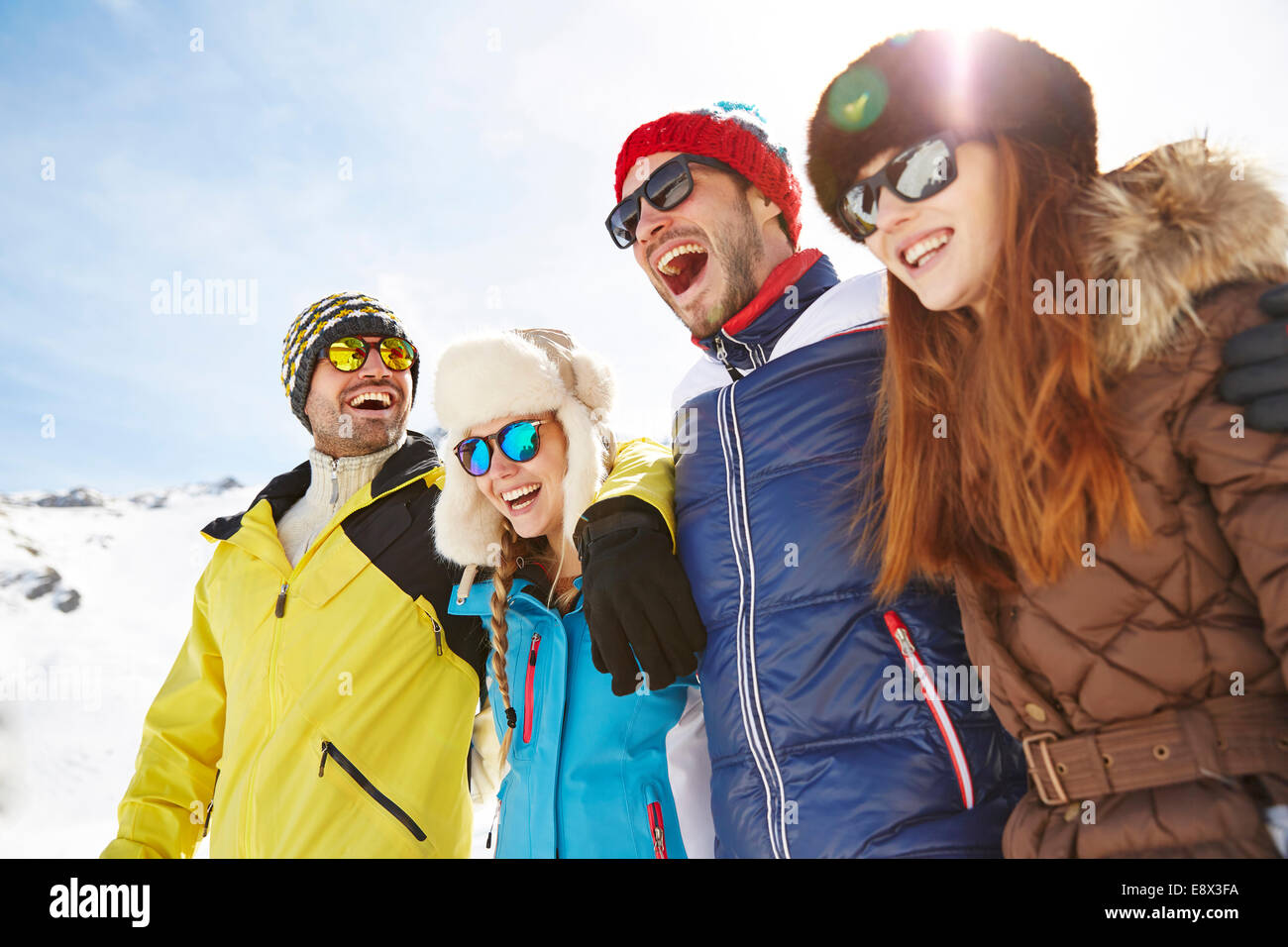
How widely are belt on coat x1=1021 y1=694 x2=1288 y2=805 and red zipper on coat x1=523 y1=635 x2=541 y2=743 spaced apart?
162cm

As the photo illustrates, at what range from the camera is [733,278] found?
8.11 ft

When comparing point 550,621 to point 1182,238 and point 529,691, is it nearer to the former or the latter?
point 529,691

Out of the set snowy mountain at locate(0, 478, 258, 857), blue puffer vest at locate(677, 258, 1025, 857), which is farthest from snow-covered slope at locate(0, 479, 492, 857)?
blue puffer vest at locate(677, 258, 1025, 857)

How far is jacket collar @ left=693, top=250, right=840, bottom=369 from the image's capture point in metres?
2.19

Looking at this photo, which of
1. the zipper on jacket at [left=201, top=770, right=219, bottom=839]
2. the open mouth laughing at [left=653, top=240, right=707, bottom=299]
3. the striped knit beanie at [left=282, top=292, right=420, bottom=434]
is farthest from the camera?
the striped knit beanie at [left=282, top=292, right=420, bottom=434]

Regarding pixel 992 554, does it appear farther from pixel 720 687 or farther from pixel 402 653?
pixel 402 653

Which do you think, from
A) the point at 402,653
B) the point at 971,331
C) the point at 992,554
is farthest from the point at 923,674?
the point at 402,653

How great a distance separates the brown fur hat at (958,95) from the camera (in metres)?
1.44

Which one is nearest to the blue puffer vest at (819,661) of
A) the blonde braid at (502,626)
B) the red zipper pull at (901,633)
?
the red zipper pull at (901,633)

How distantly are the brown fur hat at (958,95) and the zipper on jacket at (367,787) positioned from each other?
2521 mm

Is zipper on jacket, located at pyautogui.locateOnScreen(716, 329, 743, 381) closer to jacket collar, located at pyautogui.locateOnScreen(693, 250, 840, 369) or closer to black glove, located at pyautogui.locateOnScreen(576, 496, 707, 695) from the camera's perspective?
jacket collar, located at pyautogui.locateOnScreen(693, 250, 840, 369)

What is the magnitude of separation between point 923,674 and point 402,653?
6.49 ft

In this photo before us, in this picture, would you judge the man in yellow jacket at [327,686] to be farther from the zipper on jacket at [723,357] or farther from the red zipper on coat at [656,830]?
the red zipper on coat at [656,830]
